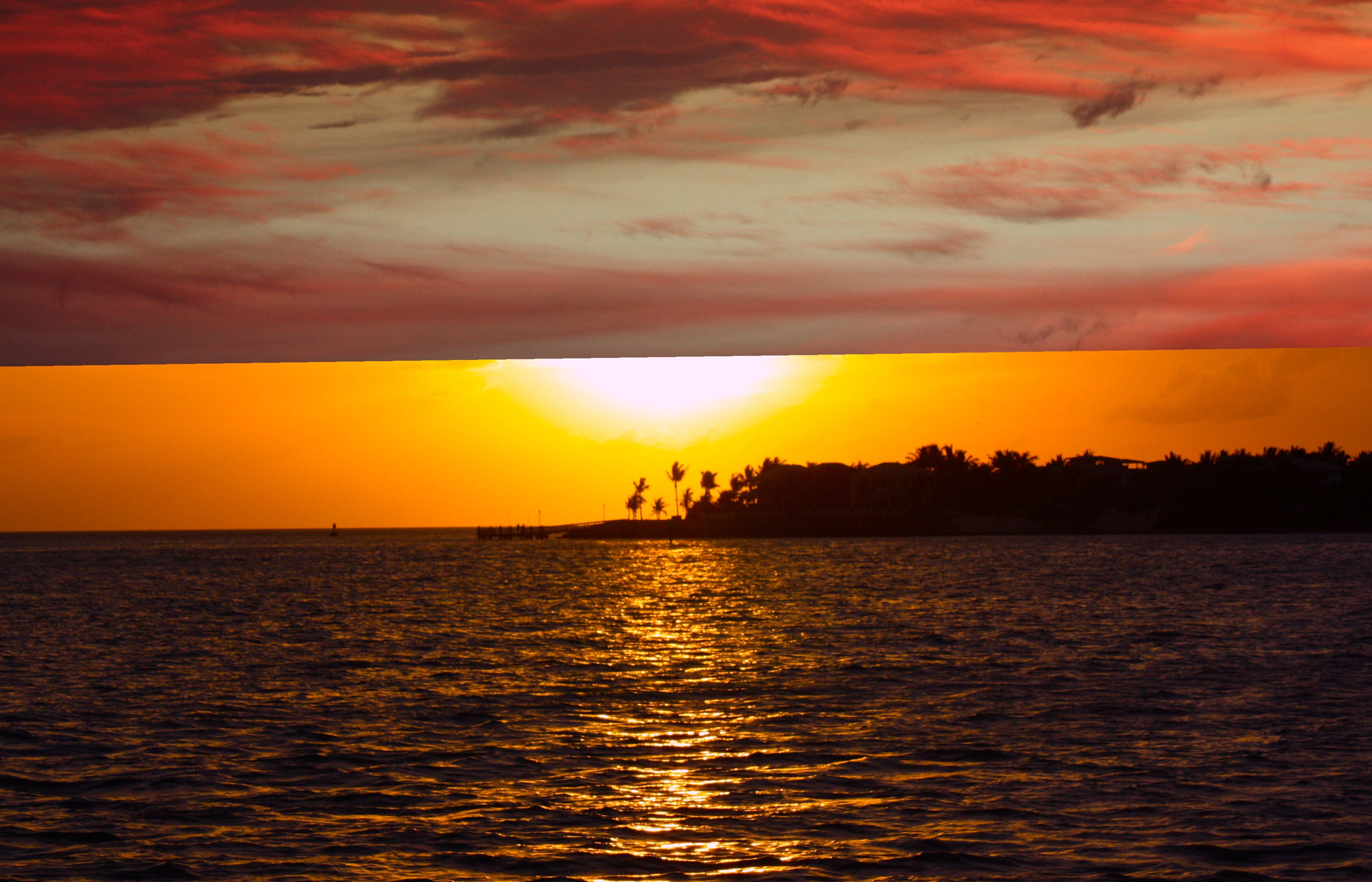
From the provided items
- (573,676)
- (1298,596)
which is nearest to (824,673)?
(573,676)

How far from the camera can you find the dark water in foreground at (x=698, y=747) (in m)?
19.1

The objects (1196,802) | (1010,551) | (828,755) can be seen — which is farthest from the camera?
(1010,551)

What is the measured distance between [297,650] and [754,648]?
1932cm

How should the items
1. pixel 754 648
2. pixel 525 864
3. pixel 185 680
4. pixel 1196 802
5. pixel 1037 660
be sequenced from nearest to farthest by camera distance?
pixel 525 864
pixel 1196 802
pixel 185 680
pixel 1037 660
pixel 754 648

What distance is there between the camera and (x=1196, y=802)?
2191 centimetres

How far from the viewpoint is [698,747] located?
27.6 m

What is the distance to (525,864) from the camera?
1852 centimetres

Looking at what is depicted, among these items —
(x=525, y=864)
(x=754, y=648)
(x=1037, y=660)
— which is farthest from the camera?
(x=754, y=648)

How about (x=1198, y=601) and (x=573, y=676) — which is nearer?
(x=573, y=676)

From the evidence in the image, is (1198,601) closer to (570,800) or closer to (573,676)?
(573,676)

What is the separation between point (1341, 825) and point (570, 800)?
1331 cm

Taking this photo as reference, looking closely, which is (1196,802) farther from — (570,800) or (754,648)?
(754,648)

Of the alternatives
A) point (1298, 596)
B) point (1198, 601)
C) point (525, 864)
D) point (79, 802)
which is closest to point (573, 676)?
point (79, 802)

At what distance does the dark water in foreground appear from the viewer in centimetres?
1908
